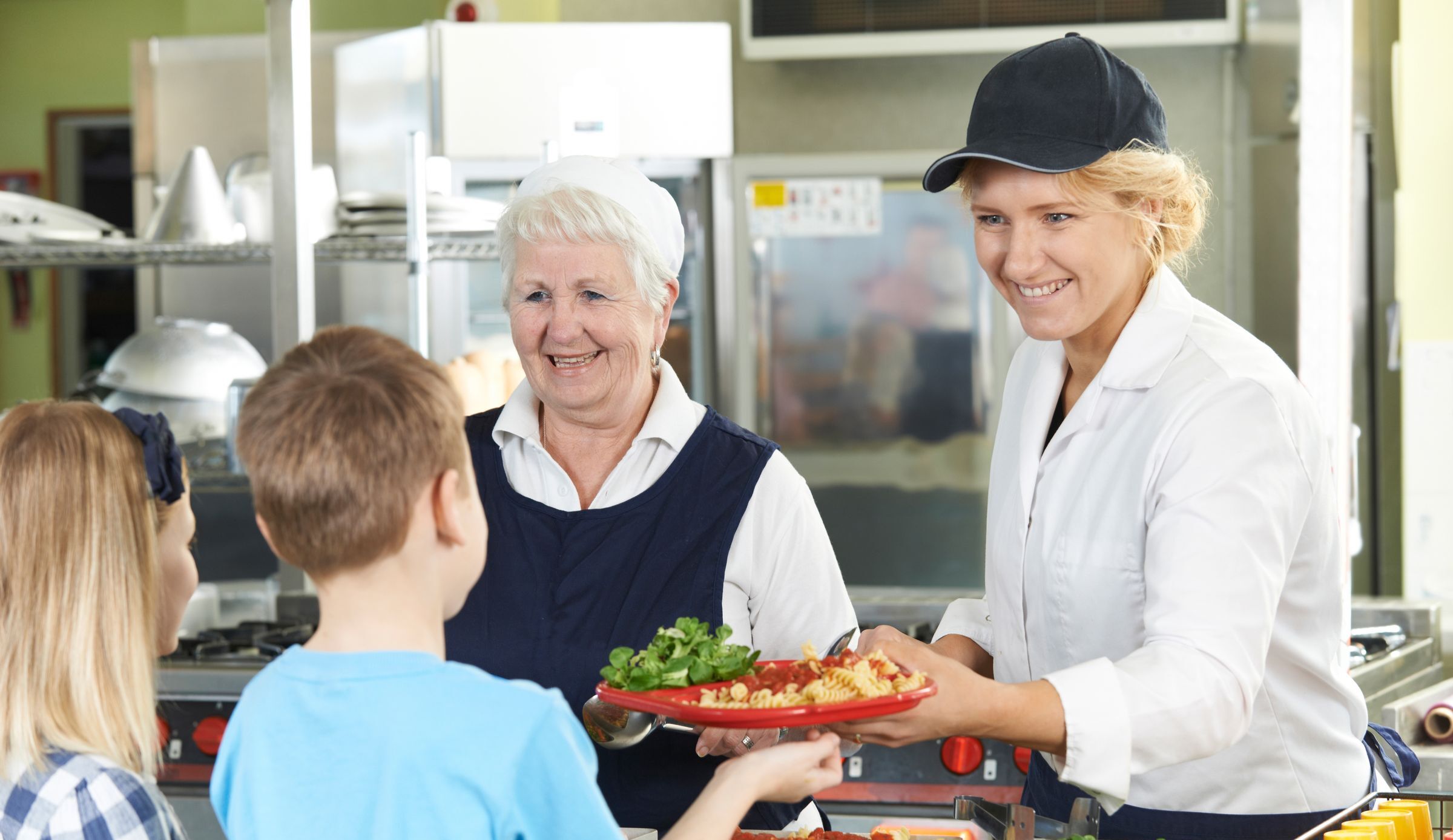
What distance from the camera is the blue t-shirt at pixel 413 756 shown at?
3.30 ft

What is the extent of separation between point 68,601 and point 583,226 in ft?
2.14

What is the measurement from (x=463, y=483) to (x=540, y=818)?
26 cm

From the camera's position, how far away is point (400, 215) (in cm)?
266

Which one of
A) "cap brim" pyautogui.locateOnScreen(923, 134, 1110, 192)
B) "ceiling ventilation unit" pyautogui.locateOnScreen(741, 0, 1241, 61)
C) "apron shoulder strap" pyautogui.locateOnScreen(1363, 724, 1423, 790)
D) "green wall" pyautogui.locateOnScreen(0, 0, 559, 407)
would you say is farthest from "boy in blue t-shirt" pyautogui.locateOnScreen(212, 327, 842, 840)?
"green wall" pyautogui.locateOnScreen(0, 0, 559, 407)

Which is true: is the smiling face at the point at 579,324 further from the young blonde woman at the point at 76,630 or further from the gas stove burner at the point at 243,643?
the gas stove burner at the point at 243,643

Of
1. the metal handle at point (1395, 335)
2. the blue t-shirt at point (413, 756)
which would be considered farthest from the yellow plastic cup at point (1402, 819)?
the metal handle at point (1395, 335)

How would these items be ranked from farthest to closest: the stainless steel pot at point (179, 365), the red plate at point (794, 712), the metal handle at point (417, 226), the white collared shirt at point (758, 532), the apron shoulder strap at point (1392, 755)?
the stainless steel pot at point (179, 365), the metal handle at point (417, 226), the white collared shirt at point (758, 532), the apron shoulder strap at point (1392, 755), the red plate at point (794, 712)

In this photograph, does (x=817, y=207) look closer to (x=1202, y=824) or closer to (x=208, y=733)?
(x=208, y=733)

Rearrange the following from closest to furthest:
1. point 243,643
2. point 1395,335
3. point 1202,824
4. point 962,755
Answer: point 1202,824
point 962,755
point 243,643
point 1395,335

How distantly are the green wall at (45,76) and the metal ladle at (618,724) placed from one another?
20.3ft

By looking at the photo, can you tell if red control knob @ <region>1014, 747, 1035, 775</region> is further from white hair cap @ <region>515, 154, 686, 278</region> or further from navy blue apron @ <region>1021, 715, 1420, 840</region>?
white hair cap @ <region>515, 154, 686, 278</region>

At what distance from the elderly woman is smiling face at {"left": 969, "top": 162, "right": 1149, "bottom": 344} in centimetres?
40

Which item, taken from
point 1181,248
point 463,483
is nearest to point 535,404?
point 463,483

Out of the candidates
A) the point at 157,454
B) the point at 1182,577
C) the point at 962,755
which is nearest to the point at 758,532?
the point at 1182,577
